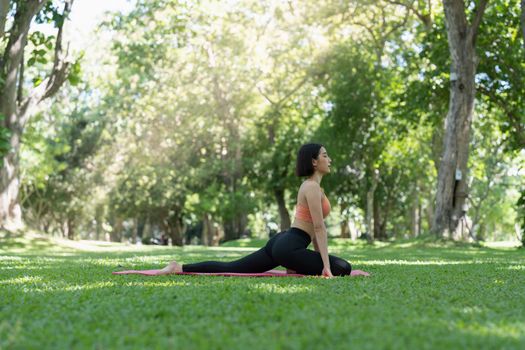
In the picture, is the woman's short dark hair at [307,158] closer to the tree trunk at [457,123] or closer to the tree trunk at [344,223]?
the tree trunk at [457,123]

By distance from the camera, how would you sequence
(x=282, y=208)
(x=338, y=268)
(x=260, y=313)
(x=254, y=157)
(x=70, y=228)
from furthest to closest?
1. (x=70, y=228)
2. (x=254, y=157)
3. (x=282, y=208)
4. (x=338, y=268)
5. (x=260, y=313)

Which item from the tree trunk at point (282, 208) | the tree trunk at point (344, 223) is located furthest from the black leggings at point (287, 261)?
the tree trunk at point (344, 223)

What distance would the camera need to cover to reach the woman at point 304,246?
816cm

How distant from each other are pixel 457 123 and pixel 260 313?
722 inches

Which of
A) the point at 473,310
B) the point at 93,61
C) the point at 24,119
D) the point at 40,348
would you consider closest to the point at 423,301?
the point at 473,310

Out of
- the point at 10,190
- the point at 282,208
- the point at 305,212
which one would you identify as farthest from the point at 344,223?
the point at 305,212

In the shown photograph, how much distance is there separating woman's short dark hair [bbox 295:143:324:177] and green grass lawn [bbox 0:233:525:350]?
1406 mm

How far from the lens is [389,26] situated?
1243 inches

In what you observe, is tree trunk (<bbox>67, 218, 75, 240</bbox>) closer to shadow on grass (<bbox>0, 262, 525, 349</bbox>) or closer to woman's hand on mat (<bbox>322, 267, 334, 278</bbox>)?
woman's hand on mat (<bbox>322, 267, 334, 278</bbox>)

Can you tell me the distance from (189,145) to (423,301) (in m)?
39.1

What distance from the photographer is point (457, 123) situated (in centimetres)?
2180

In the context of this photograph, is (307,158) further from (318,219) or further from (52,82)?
(52,82)

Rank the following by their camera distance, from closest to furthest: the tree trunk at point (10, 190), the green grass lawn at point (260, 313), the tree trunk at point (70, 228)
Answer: the green grass lawn at point (260, 313), the tree trunk at point (10, 190), the tree trunk at point (70, 228)

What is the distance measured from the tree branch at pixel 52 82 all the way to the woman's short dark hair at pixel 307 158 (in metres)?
15.5
